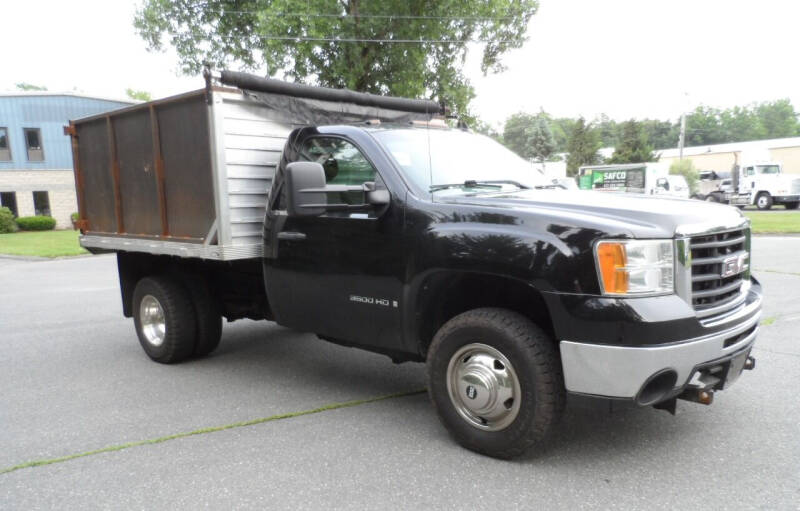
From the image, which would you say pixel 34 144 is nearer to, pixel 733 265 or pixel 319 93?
pixel 319 93

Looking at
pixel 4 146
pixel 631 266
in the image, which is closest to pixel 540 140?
pixel 4 146

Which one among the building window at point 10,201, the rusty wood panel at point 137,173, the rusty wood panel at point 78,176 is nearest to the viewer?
the rusty wood panel at point 137,173

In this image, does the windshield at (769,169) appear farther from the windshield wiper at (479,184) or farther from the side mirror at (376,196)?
the side mirror at (376,196)

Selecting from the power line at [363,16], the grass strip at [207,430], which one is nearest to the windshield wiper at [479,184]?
the grass strip at [207,430]

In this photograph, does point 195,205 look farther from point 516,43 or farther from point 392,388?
point 516,43

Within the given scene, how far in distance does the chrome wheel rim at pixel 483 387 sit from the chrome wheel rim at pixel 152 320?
328 centimetres

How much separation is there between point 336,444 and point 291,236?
1542 millimetres

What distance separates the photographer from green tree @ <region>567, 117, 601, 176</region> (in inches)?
2217

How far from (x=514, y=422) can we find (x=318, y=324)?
5.56ft

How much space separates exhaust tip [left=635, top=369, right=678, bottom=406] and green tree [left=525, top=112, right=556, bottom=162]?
55625 mm

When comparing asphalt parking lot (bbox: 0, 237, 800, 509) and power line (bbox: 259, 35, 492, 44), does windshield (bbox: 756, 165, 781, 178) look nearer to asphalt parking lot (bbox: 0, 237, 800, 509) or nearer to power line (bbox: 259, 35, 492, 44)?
power line (bbox: 259, 35, 492, 44)

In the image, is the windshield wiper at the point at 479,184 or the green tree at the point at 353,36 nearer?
the windshield wiper at the point at 479,184

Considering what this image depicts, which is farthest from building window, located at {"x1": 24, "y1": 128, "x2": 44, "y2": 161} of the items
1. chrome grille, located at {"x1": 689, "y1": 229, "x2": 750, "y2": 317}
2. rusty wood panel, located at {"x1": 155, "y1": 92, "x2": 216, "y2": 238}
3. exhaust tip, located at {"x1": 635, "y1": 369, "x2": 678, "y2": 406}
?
exhaust tip, located at {"x1": 635, "y1": 369, "x2": 678, "y2": 406}

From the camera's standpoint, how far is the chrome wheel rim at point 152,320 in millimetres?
5723
